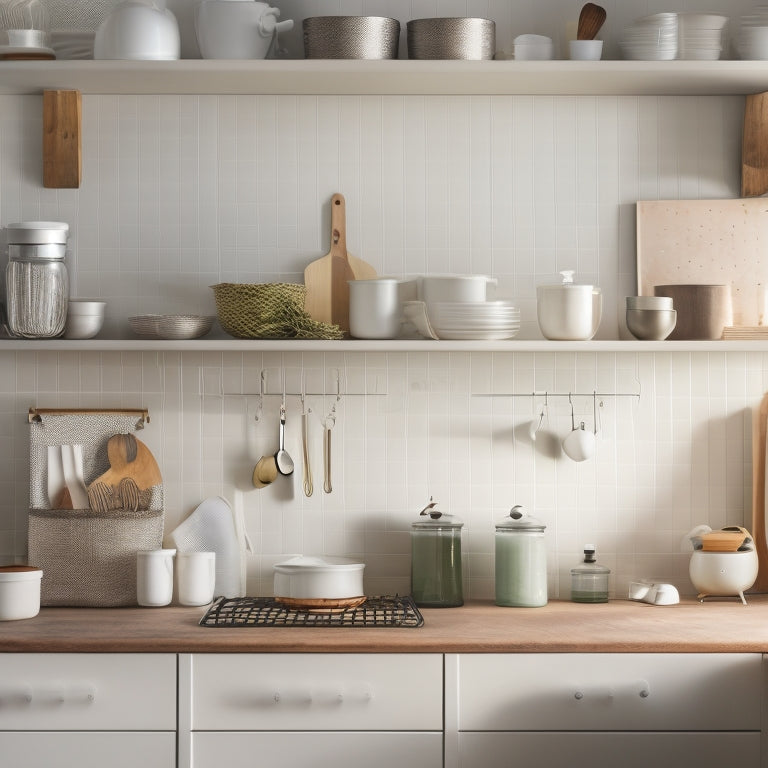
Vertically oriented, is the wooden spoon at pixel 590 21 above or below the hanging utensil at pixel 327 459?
above

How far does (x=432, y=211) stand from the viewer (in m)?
2.72

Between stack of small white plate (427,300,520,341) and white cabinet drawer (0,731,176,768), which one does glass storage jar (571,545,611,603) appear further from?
white cabinet drawer (0,731,176,768)

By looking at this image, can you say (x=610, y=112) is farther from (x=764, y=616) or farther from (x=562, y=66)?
(x=764, y=616)

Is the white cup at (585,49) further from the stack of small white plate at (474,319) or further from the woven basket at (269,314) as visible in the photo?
the woven basket at (269,314)

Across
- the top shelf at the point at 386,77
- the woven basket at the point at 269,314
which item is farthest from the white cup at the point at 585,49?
the woven basket at the point at 269,314

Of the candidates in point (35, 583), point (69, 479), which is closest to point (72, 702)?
point (35, 583)

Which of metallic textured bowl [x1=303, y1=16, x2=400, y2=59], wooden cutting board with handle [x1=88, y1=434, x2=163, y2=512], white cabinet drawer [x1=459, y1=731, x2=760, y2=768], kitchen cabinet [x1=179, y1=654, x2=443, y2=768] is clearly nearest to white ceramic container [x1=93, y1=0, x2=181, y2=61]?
metallic textured bowl [x1=303, y1=16, x2=400, y2=59]

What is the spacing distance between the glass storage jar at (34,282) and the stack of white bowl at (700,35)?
64.9 inches

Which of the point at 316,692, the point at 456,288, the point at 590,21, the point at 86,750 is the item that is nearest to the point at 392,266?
the point at 456,288

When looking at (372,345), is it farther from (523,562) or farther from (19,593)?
(19,593)

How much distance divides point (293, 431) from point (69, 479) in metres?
0.60

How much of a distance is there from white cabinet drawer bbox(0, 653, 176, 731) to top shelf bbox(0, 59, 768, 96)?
Answer: 4.55 feet

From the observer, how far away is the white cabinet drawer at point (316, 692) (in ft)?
7.00

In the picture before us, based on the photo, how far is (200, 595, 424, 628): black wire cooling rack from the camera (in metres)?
2.26
